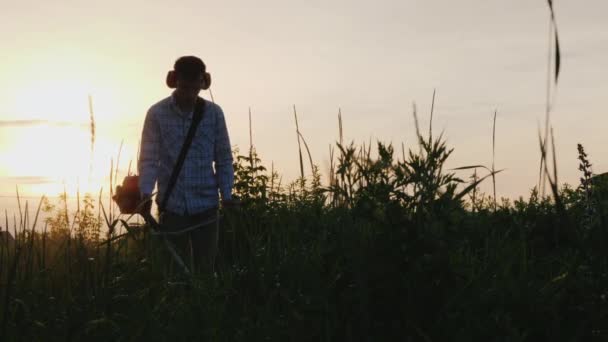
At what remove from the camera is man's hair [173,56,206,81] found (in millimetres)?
5820

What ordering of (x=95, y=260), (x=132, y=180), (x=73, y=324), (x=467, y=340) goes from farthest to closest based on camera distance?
(x=132, y=180), (x=95, y=260), (x=73, y=324), (x=467, y=340)

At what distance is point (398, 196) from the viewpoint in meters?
2.48

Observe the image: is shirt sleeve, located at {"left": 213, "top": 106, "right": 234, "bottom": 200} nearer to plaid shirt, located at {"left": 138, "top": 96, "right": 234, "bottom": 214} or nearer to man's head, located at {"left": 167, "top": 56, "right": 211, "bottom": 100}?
plaid shirt, located at {"left": 138, "top": 96, "right": 234, "bottom": 214}

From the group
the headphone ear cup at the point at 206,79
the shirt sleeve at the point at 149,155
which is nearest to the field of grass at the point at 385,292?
the shirt sleeve at the point at 149,155

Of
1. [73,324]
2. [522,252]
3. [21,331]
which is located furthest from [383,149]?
[21,331]

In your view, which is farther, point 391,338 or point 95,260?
point 95,260

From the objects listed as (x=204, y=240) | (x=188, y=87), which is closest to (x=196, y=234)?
(x=204, y=240)

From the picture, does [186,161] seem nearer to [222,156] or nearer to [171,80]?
[222,156]

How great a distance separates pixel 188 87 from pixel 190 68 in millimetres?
178

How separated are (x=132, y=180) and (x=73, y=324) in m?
3.15

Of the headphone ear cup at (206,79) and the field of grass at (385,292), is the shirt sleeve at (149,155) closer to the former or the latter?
the headphone ear cup at (206,79)

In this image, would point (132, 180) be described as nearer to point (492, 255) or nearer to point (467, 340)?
point (492, 255)

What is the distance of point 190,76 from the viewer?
586 cm

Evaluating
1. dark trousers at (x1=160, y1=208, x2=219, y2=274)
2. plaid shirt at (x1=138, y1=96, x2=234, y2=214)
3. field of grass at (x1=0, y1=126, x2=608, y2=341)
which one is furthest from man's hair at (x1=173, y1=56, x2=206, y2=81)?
field of grass at (x1=0, y1=126, x2=608, y2=341)
